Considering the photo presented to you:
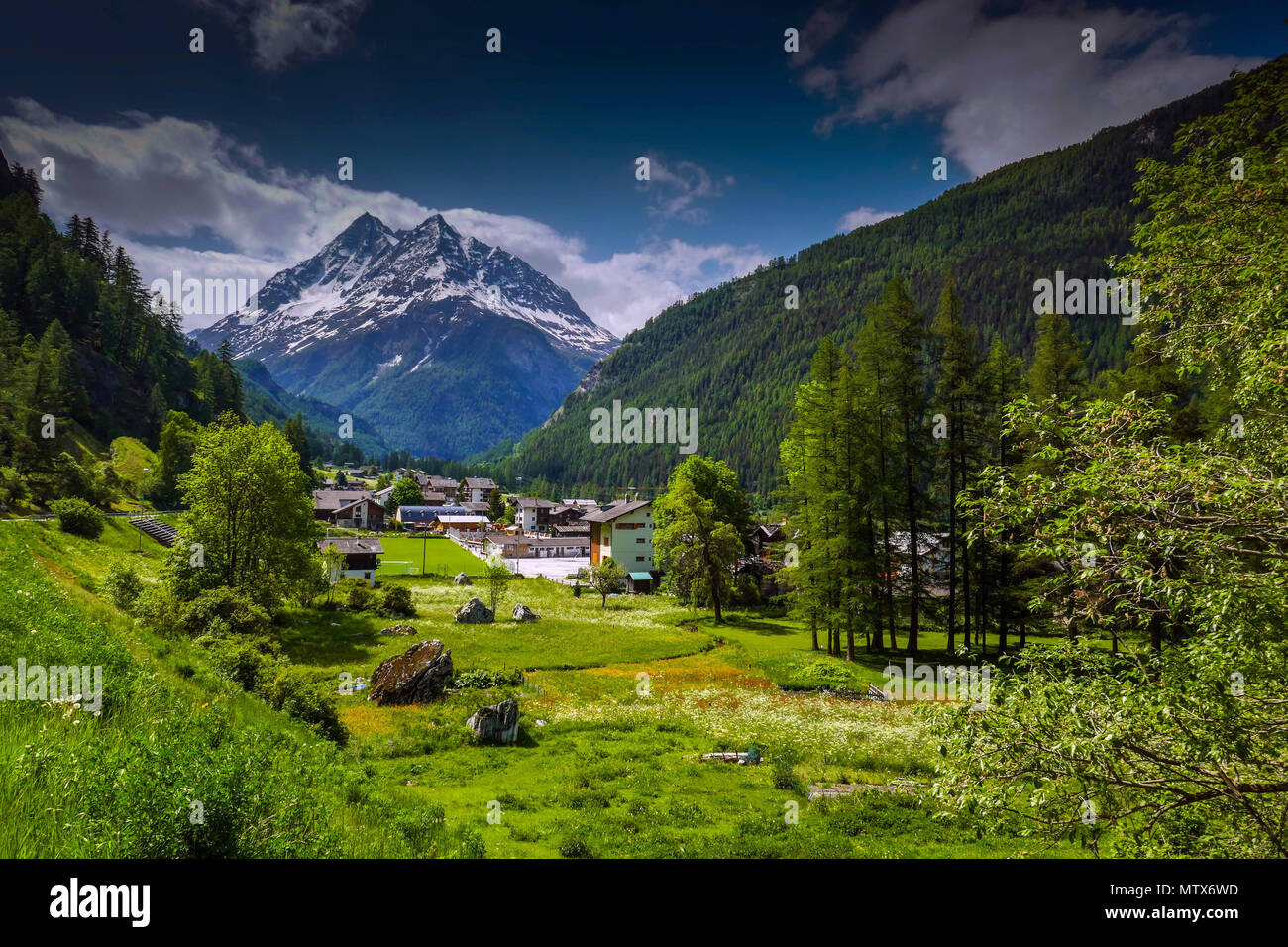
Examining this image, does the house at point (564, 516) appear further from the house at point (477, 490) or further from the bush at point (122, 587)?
the bush at point (122, 587)

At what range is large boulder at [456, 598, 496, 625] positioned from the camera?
4494 centimetres

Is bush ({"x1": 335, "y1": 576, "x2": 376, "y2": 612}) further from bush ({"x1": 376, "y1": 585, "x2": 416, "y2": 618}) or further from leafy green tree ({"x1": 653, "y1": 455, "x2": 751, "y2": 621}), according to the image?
leafy green tree ({"x1": 653, "y1": 455, "x2": 751, "y2": 621})

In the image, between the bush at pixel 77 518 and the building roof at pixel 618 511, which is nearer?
the bush at pixel 77 518

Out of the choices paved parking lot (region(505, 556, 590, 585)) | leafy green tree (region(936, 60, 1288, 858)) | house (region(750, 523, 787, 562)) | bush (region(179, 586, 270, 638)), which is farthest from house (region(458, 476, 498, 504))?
leafy green tree (region(936, 60, 1288, 858))

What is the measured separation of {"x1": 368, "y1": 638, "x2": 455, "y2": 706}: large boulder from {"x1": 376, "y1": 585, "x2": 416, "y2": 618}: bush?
69.7ft

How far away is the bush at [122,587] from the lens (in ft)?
79.2

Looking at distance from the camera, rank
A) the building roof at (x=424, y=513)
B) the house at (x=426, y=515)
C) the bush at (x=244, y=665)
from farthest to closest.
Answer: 1. the building roof at (x=424, y=513)
2. the house at (x=426, y=515)
3. the bush at (x=244, y=665)

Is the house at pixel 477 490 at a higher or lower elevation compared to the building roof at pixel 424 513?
higher

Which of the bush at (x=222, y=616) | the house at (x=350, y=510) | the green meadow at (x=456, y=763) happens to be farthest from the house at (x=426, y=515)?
the bush at (x=222, y=616)

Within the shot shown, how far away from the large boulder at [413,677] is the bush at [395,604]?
21250mm
